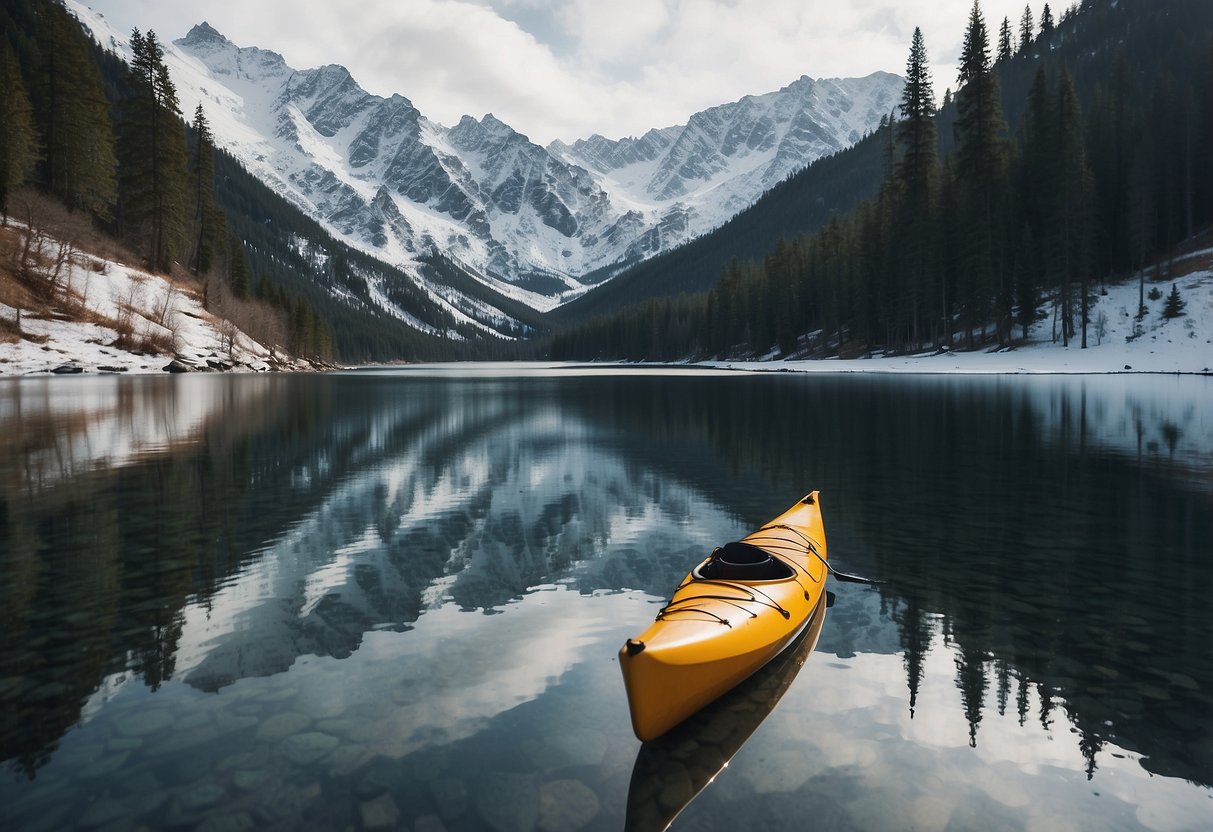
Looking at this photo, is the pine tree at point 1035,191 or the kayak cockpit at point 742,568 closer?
the kayak cockpit at point 742,568

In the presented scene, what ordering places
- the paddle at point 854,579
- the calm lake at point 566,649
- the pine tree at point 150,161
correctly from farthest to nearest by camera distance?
the pine tree at point 150,161
the paddle at point 854,579
the calm lake at point 566,649

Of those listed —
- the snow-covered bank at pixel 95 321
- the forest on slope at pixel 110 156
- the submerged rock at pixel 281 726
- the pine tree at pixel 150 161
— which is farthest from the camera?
the pine tree at pixel 150 161

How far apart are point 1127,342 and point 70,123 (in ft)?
360

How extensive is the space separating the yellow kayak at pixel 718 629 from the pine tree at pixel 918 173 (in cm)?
7153

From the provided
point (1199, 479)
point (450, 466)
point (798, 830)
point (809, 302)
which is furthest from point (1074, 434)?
point (809, 302)

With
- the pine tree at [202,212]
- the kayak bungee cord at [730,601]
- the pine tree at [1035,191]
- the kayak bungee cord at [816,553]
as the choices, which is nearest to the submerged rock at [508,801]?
the kayak bungee cord at [730,601]

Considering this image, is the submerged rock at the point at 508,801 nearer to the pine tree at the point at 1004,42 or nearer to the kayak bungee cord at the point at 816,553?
the kayak bungee cord at the point at 816,553

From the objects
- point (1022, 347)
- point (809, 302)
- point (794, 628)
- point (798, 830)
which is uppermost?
point (809, 302)

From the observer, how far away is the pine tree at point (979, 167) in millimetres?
64750

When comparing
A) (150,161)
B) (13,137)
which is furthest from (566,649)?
(150,161)

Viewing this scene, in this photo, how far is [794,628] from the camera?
836 cm

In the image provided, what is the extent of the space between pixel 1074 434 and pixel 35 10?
151 metres

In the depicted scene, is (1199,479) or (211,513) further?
(1199,479)

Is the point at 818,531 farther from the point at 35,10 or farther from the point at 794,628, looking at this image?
the point at 35,10
